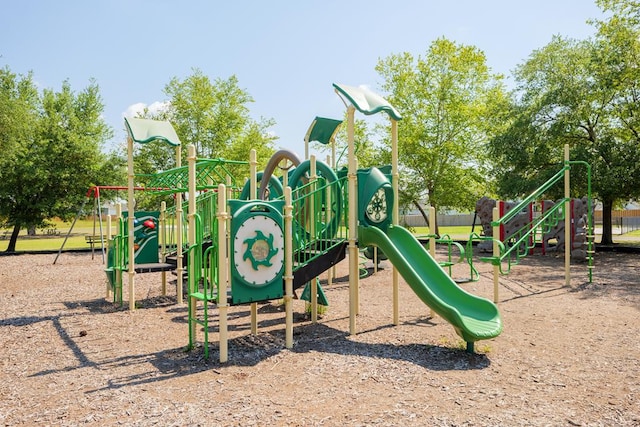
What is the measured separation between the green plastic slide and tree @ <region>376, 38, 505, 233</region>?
703 inches

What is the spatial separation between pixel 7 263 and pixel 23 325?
39.6ft

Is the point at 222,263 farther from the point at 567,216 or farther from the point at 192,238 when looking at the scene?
the point at 567,216

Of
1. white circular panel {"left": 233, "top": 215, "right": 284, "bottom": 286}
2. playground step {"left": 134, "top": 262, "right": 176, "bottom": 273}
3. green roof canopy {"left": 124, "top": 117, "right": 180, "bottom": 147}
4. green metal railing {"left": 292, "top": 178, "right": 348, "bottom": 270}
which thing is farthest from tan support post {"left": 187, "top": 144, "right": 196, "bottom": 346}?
playground step {"left": 134, "top": 262, "right": 176, "bottom": 273}

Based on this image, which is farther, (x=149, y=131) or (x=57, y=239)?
(x=57, y=239)

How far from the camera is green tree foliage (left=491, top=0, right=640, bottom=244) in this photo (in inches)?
693

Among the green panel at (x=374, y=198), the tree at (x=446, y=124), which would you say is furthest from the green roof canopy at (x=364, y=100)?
the tree at (x=446, y=124)

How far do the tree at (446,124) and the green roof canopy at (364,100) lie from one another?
17467 mm

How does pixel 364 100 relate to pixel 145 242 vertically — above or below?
above

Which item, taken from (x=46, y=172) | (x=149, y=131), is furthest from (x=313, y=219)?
(x=46, y=172)

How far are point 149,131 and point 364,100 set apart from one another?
162 inches

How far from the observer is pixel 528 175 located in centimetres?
2083

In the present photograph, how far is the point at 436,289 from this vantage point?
254 inches

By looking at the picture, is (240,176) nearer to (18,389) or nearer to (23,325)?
(23,325)

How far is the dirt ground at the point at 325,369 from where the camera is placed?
3975 millimetres
